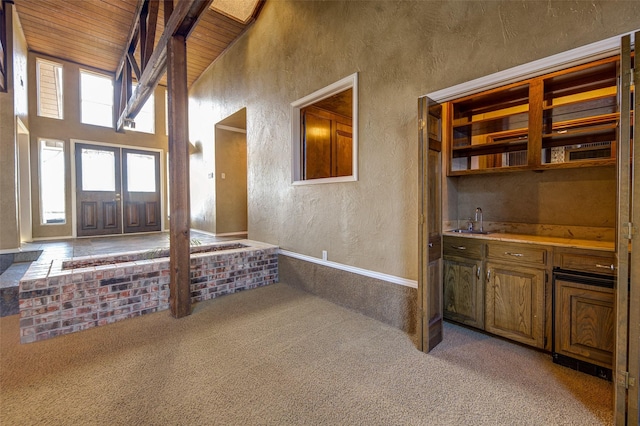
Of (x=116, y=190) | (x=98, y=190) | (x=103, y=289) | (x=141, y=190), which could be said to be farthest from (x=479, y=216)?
(x=98, y=190)

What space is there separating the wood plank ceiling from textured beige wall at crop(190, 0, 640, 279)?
72 cm

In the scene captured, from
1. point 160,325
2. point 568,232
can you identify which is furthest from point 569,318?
point 160,325

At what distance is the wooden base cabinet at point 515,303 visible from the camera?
7.32ft

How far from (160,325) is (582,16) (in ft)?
13.6

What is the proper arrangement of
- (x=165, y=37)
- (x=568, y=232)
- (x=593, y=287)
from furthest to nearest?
(x=165, y=37)
(x=568, y=232)
(x=593, y=287)

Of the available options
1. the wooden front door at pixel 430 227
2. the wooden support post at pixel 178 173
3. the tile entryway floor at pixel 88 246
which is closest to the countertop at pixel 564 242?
the wooden front door at pixel 430 227

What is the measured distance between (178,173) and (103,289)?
54.3 inches

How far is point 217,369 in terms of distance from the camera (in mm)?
2051

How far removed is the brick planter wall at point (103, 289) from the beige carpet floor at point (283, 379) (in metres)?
0.17

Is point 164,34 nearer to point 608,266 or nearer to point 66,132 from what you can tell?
point 608,266

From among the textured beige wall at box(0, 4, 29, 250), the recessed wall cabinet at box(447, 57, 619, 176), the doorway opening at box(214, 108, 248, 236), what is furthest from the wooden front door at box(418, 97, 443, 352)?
the textured beige wall at box(0, 4, 29, 250)

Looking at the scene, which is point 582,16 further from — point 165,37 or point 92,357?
point 92,357

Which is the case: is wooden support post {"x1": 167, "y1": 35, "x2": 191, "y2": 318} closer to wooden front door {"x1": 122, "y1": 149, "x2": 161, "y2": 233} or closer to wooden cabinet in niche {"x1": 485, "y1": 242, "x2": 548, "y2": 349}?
wooden cabinet in niche {"x1": 485, "y1": 242, "x2": 548, "y2": 349}

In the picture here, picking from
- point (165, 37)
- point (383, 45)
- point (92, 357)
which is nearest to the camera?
point (92, 357)
